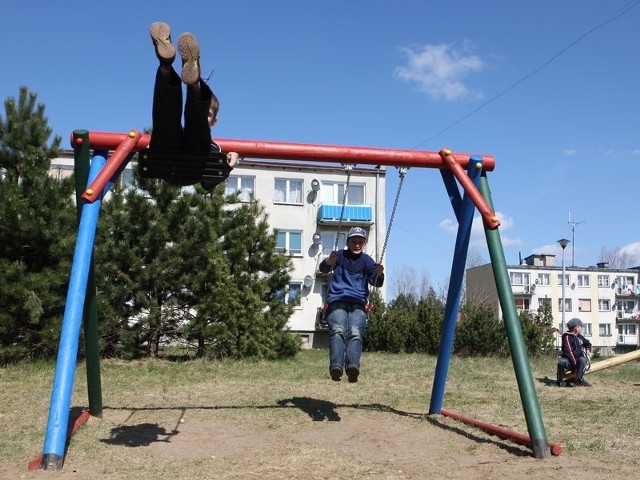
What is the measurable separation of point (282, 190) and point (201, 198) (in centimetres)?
1841

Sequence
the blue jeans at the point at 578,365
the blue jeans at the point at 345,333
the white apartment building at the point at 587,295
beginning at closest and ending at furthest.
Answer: the blue jeans at the point at 345,333 < the blue jeans at the point at 578,365 < the white apartment building at the point at 587,295

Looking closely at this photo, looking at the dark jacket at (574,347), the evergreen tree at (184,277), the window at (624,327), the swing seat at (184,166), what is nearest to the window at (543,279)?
the window at (624,327)

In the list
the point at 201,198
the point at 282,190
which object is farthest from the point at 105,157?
the point at 282,190

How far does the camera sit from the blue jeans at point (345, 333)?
6262 millimetres

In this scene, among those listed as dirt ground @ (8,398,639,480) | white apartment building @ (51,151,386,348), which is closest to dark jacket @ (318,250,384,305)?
dirt ground @ (8,398,639,480)

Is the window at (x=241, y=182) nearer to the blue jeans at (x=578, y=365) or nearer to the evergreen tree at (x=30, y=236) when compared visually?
the evergreen tree at (x=30, y=236)

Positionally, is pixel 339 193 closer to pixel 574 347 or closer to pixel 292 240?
pixel 292 240

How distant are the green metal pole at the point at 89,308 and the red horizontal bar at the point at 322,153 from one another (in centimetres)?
11

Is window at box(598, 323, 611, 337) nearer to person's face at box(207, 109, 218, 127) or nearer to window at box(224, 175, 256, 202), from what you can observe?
window at box(224, 175, 256, 202)

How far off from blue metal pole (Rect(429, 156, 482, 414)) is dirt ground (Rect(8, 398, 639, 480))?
37 cm

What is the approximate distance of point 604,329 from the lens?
62312 mm

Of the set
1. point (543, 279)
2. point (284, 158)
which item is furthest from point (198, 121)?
point (543, 279)

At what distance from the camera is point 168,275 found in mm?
12250

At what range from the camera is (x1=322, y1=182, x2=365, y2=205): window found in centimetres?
3125
